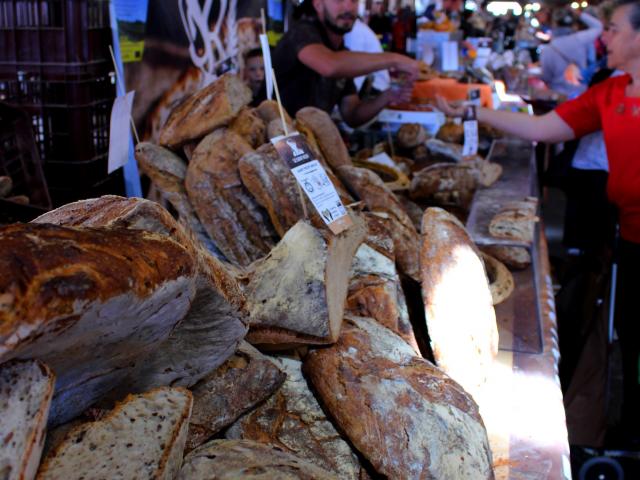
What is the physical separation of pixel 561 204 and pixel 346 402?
6.69 meters

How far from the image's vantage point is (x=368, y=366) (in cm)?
148

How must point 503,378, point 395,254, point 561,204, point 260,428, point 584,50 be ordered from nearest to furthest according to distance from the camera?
point 260,428 → point 503,378 → point 395,254 → point 584,50 → point 561,204

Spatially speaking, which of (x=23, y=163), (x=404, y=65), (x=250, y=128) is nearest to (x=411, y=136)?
(x=404, y=65)

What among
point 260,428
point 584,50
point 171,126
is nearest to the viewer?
point 260,428

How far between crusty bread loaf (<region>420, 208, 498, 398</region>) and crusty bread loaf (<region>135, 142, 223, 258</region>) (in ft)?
2.37

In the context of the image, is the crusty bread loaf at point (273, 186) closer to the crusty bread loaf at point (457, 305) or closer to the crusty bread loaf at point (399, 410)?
the crusty bread loaf at point (457, 305)

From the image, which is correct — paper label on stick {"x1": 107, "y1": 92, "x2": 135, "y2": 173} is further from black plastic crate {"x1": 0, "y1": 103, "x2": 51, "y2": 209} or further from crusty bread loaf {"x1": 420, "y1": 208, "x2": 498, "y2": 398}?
crusty bread loaf {"x1": 420, "y1": 208, "x2": 498, "y2": 398}

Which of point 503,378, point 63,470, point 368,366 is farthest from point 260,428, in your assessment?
point 503,378

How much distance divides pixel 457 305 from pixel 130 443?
3.58ft

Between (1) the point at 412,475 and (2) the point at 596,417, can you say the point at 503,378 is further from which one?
(2) the point at 596,417

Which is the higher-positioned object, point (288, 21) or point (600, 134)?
point (288, 21)

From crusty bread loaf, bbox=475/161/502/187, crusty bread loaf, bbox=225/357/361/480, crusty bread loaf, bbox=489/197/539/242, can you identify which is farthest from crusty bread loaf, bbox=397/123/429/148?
crusty bread loaf, bbox=225/357/361/480

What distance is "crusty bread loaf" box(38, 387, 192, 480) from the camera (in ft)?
3.13

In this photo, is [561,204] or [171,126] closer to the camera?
[171,126]
